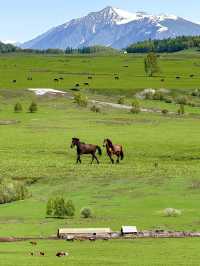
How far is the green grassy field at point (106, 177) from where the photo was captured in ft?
86.6

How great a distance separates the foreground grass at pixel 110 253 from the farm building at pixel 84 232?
2.32 ft

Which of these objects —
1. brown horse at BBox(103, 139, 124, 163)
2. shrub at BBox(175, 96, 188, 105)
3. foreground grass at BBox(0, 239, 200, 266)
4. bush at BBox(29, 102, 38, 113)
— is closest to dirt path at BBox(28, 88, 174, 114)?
shrub at BBox(175, 96, 188, 105)

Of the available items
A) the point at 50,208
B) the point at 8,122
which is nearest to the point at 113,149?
the point at 50,208

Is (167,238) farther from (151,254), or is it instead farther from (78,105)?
(78,105)

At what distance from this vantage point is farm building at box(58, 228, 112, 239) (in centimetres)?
2841

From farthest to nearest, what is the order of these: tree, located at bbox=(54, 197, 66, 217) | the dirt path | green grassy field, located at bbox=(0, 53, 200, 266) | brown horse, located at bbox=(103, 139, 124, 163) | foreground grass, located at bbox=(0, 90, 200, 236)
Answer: the dirt path, brown horse, located at bbox=(103, 139, 124, 163), tree, located at bbox=(54, 197, 66, 217), foreground grass, located at bbox=(0, 90, 200, 236), green grassy field, located at bbox=(0, 53, 200, 266)

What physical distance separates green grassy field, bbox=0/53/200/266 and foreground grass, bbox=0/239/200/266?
1.4 inches

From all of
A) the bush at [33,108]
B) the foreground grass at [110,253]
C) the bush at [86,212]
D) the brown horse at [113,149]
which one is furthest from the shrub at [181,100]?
the foreground grass at [110,253]

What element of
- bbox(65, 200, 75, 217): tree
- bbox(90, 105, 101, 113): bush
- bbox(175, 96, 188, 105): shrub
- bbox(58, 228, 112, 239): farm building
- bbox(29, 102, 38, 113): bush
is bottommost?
bbox(175, 96, 188, 105): shrub

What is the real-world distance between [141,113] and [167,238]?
67.8 m

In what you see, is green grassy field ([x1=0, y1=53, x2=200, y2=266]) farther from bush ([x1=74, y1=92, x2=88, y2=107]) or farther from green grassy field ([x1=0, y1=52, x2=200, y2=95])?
green grassy field ([x1=0, y1=52, x2=200, y2=95])

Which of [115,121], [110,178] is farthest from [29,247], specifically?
[115,121]

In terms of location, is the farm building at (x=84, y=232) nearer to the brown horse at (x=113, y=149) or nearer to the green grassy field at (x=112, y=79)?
the brown horse at (x=113, y=149)

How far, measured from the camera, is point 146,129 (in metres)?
76.0
